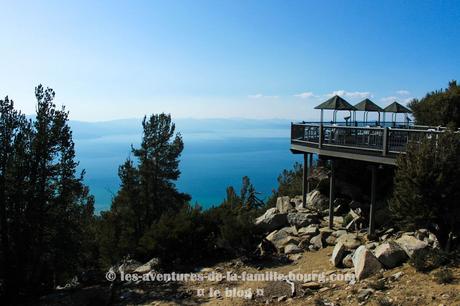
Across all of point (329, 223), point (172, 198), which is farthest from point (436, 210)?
point (172, 198)

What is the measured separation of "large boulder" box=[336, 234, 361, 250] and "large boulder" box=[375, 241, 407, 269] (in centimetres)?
194

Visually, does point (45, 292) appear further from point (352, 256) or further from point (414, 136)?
point (414, 136)

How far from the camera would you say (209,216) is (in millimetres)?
14977

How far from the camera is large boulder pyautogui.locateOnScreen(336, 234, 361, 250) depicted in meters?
10.9

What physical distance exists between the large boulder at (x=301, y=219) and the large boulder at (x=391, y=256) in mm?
5215

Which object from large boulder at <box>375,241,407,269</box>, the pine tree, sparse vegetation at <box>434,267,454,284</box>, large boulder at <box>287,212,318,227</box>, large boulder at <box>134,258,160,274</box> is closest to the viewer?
sparse vegetation at <box>434,267,454,284</box>

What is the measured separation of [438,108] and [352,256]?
10.2 metres

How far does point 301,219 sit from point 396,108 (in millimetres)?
9625

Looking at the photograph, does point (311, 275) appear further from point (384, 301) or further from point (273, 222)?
point (273, 222)

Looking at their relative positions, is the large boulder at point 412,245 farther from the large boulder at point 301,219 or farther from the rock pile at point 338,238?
the large boulder at point 301,219

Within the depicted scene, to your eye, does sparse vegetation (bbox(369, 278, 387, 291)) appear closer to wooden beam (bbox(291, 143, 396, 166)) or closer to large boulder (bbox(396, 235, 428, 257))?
large boulder (bbox(396, 235, 428, 257))

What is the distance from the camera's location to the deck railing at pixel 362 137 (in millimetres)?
10898

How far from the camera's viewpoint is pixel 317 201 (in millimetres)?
15664

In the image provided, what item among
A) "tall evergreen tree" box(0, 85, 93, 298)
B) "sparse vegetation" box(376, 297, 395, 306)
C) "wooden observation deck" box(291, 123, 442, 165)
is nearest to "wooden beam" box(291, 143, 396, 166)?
"wooden observation deck" box(291, 123, 442, 165)
